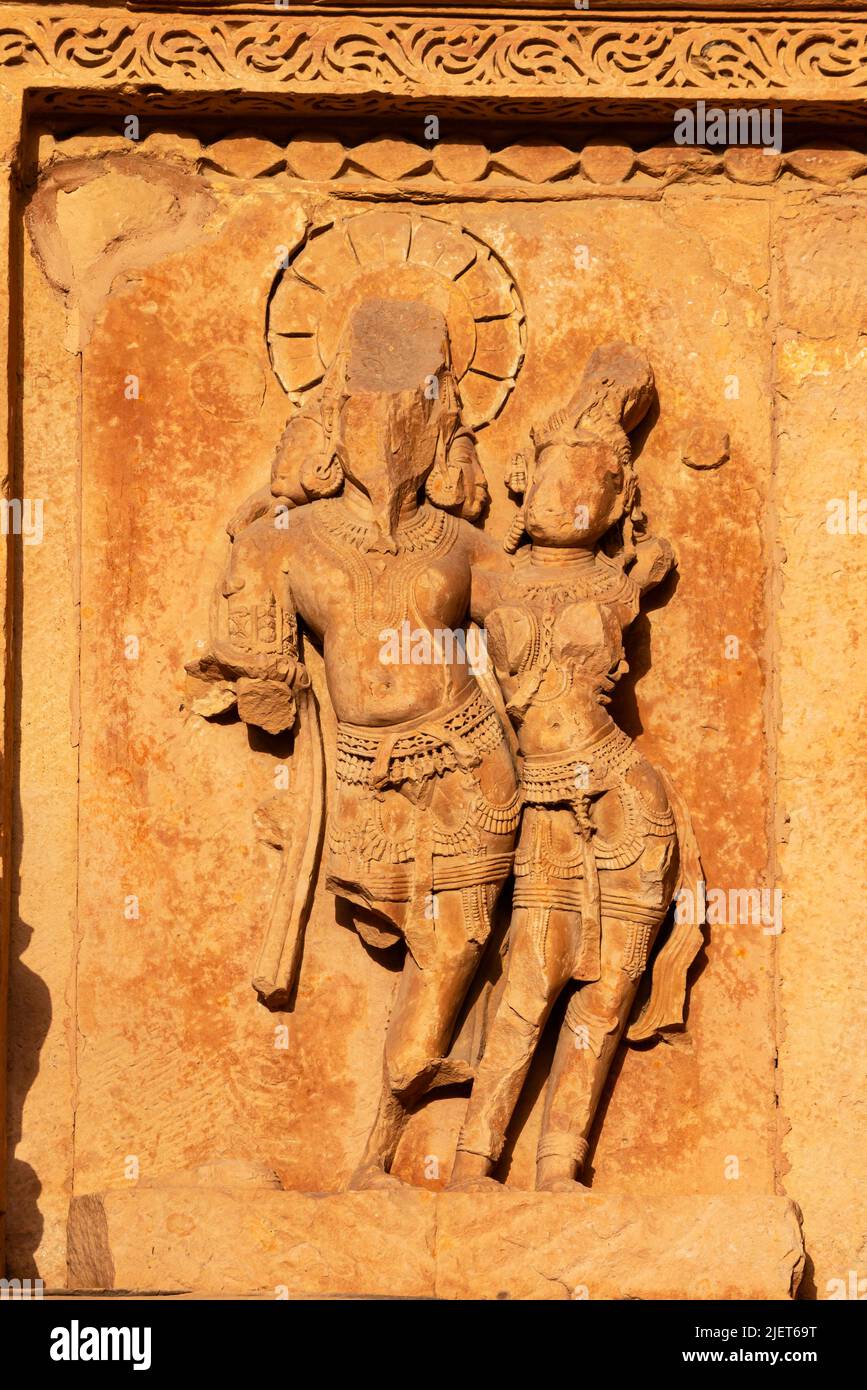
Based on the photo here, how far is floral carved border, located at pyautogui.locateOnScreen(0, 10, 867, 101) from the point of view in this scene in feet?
26.8

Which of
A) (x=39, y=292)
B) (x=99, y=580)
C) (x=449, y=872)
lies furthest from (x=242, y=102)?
(x=449, y=872)

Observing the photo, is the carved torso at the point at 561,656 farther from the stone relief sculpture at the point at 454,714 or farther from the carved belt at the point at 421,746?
the carved belt at the point at 421,746

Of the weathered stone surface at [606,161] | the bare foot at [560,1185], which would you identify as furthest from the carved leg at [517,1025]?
the weathered stone surface at [606,161]

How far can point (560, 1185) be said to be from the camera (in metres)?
7.77

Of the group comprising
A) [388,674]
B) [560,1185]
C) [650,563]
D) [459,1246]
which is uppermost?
[650,563]

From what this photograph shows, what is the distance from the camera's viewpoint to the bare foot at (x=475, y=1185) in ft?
25.3

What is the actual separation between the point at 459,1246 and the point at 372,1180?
36cm

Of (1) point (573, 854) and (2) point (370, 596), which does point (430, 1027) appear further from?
(2) point (370, 596)

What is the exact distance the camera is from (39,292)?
8.35m

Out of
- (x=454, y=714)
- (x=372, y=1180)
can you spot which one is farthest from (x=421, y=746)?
(x=372, y=1180)

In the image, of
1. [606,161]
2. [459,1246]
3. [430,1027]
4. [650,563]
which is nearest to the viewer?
[459,1246]

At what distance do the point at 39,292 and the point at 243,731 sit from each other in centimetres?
140

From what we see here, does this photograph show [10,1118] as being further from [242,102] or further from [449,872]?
[242,102]

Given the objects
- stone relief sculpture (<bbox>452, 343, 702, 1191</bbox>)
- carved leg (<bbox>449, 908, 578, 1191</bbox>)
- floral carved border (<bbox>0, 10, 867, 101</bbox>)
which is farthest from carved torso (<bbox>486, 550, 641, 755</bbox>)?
floral carved border (<bbox>0, 10, 867, 101</bbox>)
